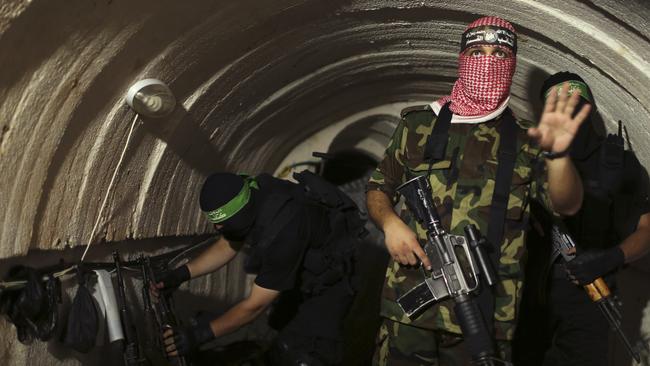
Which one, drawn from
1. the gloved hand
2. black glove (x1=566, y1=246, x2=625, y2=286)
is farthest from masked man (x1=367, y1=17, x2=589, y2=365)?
the gloved hand

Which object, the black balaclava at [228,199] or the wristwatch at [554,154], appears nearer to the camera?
the wristwatch at [554,154]

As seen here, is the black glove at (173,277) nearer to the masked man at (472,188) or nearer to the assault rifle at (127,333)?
the assault rifle at (127,333)

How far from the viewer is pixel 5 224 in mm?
2508

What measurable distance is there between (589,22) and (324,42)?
5.20ft

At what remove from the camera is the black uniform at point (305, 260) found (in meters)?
3.43

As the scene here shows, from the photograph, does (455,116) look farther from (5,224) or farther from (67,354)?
(67,354)

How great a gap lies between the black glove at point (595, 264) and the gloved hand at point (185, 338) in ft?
6.39

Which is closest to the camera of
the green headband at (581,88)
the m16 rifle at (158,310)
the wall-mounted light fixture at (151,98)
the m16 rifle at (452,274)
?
the m16 rifle at (452,274)

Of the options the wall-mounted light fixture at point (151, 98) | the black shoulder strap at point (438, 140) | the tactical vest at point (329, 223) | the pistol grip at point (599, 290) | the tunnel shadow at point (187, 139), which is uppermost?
the tunnel shadow at point (187, 139)

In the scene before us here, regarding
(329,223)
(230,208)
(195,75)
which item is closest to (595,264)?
(329,223)

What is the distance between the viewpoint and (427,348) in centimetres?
288

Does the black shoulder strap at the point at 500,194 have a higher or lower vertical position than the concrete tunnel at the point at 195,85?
lower

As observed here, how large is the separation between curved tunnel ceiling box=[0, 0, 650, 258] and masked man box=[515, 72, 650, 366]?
31 cm

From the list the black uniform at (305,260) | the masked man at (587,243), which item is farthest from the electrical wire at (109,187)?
the masked man at (587,243)
